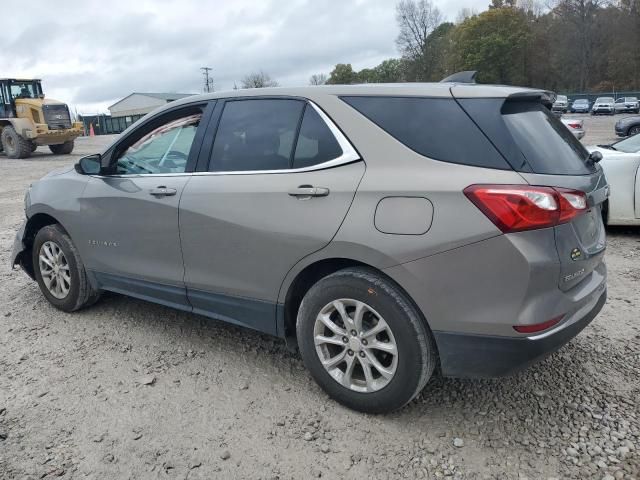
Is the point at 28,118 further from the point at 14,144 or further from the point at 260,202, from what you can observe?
the point at 260,202

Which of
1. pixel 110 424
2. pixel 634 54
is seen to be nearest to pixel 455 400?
pixel 110 424

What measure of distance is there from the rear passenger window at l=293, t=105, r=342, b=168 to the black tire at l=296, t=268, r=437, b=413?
0.62 meters

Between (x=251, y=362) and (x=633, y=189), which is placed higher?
(x=633, y=189)

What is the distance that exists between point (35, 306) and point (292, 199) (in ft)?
9.74

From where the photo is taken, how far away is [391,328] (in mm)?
2574

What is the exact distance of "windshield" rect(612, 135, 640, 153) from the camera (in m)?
6.25

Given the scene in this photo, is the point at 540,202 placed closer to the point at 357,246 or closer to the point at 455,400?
the point at 357,246

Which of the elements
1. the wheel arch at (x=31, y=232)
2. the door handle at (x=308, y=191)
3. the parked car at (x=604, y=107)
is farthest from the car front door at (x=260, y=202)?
the parked car at (x=604, y=107)

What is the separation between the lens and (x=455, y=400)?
2965mm

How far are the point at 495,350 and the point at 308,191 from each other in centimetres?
120

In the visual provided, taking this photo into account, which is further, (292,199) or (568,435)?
(292,199)

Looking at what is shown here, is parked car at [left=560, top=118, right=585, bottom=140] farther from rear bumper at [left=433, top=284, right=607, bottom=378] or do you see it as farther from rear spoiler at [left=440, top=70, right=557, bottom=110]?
rear bumper at [left=433, top=284, right=607, bottom=378]

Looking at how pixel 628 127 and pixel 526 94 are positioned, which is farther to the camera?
pixel 628 127

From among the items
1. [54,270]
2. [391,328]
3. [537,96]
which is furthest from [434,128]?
[54,270]
